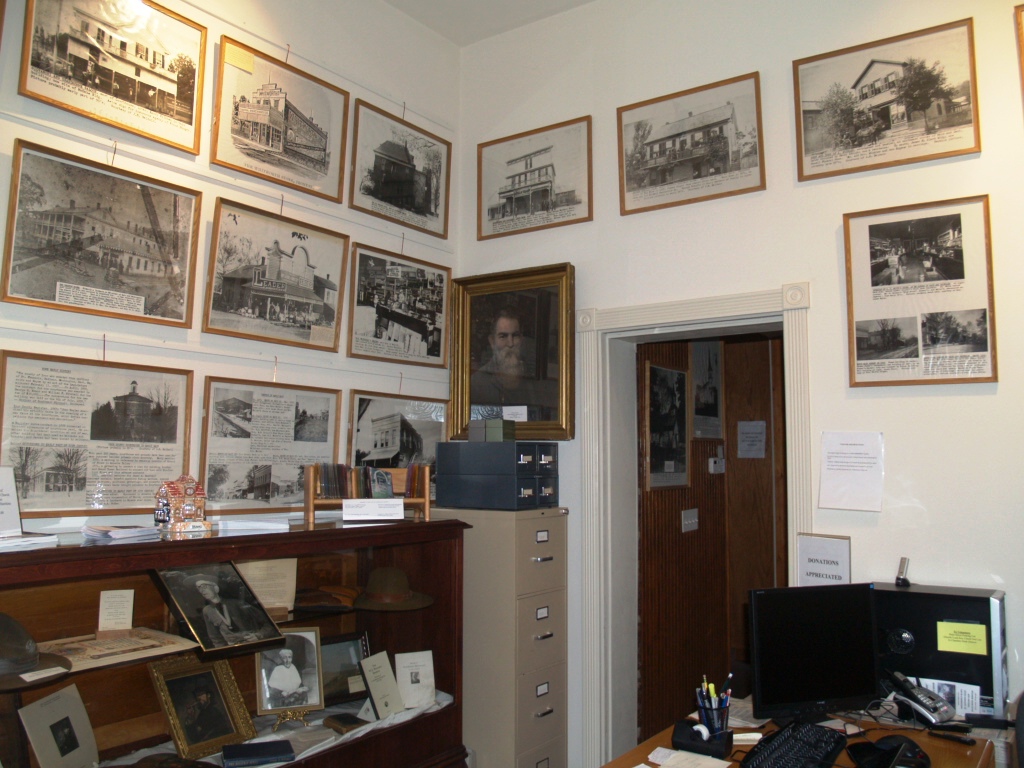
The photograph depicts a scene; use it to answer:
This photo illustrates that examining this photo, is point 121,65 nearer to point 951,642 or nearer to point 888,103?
point 888,103

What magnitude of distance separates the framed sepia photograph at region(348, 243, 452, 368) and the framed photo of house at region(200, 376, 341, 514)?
1.19 ft

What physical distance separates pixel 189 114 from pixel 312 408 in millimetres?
1242

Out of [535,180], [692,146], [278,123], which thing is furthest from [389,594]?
[692,146]

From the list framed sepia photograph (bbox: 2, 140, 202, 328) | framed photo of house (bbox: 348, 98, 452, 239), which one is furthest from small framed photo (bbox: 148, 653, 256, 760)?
framed photo of house (bbox: 348, 98, 452, 239)

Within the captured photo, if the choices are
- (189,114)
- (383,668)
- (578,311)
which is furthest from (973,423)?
(189,114)

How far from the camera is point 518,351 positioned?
12.5 ft

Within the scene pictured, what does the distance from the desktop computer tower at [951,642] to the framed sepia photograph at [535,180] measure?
2180 mm

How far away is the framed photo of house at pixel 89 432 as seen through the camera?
241cm

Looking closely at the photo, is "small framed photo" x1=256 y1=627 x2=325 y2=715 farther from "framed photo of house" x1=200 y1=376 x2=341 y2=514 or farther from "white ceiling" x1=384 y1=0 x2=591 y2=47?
"white ceiling" x1=384 y1=0 x2=591 y2=47

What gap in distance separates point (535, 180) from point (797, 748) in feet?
9.26

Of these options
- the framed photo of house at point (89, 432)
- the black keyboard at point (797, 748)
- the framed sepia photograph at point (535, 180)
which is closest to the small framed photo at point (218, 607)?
the framed photo of house at point (89, 432)

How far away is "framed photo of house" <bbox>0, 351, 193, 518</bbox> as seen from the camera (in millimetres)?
2414

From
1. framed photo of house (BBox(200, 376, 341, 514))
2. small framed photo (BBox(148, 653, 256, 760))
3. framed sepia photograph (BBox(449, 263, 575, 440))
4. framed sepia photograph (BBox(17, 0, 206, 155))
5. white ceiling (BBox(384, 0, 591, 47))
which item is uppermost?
white ceiling (BBox(384, 0, 591, 47))

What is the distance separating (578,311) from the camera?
3727 mm
